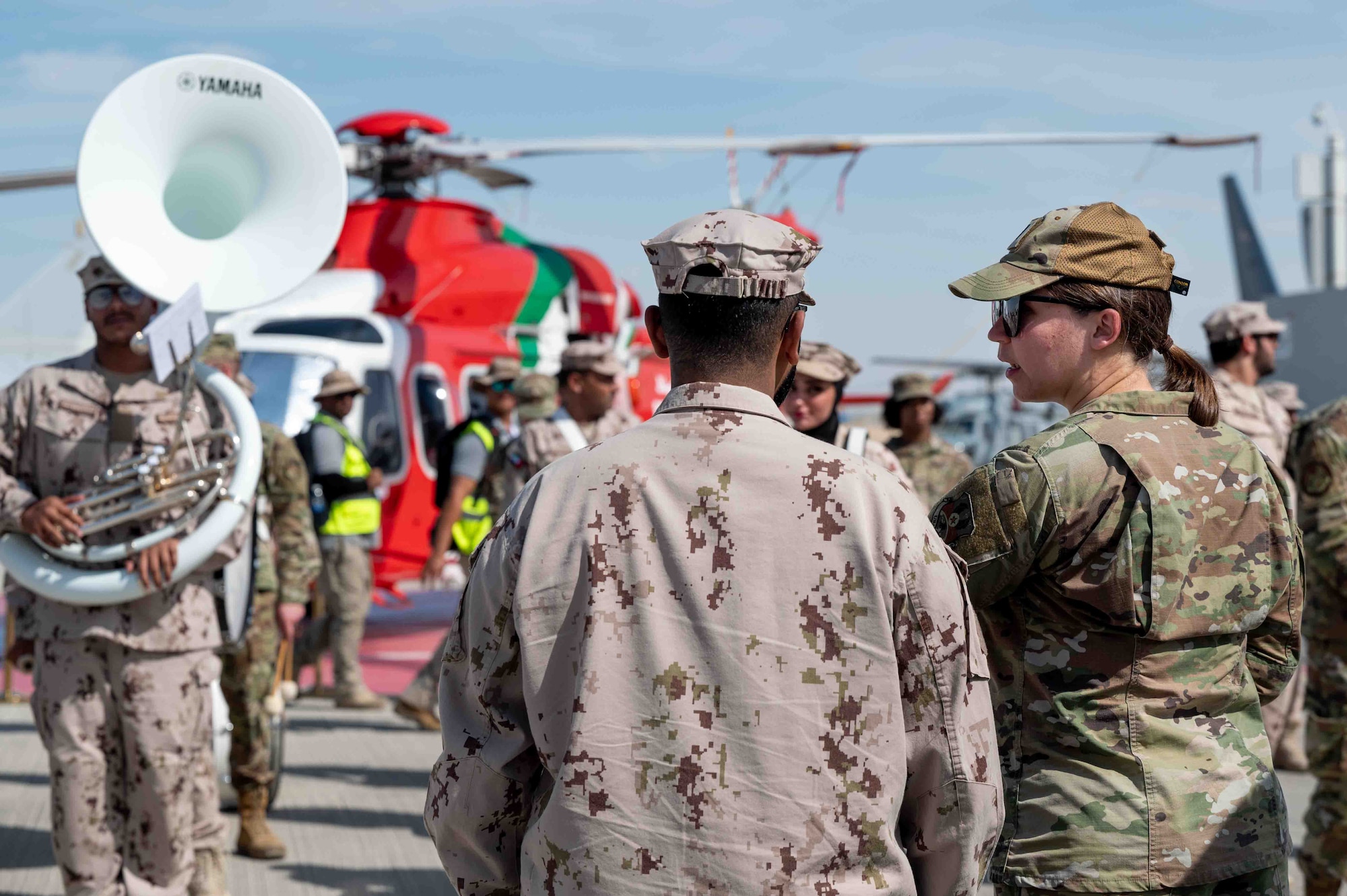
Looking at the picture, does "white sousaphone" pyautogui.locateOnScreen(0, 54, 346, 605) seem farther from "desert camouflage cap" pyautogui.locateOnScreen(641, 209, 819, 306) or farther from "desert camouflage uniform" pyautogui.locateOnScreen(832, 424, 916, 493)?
"desert camouflage cap" pyautogui.locateOnScreen(641, 209, 819, 306)

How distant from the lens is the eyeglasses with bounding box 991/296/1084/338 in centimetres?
220

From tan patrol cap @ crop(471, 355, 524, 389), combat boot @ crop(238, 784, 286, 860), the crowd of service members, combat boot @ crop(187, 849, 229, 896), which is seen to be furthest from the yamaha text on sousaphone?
tan patrol cap @ crop(471, 355, 524, 389)

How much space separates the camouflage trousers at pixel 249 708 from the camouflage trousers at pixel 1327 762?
3502mm

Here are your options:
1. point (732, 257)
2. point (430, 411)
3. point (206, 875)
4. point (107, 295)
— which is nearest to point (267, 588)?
point (206, 875)

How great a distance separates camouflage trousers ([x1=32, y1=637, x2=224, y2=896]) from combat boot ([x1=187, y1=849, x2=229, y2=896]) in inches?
12.1

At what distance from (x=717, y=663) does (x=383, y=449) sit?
1012 cm

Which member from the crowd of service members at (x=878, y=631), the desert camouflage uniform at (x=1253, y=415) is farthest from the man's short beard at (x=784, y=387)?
the desert camouflage uniform at (x=1253, y=415)

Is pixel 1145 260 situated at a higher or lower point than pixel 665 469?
higher

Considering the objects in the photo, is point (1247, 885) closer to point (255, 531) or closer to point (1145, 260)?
point (1145, 260)

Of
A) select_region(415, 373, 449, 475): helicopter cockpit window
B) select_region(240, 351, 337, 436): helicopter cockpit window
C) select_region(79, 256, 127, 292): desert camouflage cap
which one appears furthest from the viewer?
select_region(415, 373, 449, 475): helicopter cockpit window

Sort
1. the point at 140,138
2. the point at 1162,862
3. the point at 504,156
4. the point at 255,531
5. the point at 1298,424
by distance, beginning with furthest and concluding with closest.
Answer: the point at 504,156 → the point at 255,531 → the point at 1298,424 → the point at 140,138 → the point at 1162,862

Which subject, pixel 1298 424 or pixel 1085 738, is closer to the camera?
pixel 1085 738

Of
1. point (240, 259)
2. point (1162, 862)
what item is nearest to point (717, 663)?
point (1162, 862)

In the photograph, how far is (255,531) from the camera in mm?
4758
